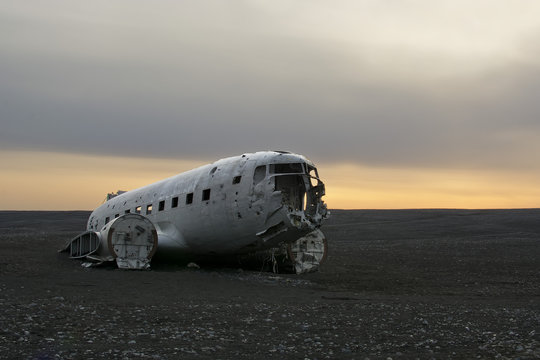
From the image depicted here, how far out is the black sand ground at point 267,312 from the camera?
9.38m

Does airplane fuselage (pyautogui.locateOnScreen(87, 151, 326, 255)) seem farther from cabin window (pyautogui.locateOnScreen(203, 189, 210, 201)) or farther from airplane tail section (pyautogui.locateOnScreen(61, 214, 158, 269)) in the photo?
airplane tail section (pyautogui.locateOnScreen(61, 214, 158, 269))

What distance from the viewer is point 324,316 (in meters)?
12.7

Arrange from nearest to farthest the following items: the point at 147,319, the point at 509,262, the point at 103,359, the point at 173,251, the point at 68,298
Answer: the point at 103,359, the point at 147,319, the point at 68,298, the point at 173,251, the point at 509,262

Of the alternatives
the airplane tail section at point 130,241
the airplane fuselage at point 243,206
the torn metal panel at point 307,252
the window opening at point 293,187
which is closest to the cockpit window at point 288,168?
the airplane fuselage at point 243,206

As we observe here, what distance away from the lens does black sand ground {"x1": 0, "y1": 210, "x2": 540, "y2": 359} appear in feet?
30.8

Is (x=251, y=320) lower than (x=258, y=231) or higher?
lower

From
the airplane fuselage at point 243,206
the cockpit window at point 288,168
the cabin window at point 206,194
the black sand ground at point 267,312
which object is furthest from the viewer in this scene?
the cabin window at point 206,194

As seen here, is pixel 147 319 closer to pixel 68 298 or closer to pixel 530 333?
pixel 68 298

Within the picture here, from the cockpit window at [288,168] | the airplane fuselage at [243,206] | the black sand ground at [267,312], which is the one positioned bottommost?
the black sand ground at [267,312]

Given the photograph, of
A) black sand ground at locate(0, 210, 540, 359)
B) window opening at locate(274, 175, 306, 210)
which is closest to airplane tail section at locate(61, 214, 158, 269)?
black sand ground at locate(0, 210, 540, 359)

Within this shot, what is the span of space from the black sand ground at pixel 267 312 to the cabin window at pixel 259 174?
3629 millimetres

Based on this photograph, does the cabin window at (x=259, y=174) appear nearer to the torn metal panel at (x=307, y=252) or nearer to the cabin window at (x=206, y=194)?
the cabin window at (x=206, y=194)

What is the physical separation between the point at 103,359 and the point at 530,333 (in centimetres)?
817

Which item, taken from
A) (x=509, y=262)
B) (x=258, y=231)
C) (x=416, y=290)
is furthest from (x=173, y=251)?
(x=509, y=262)
